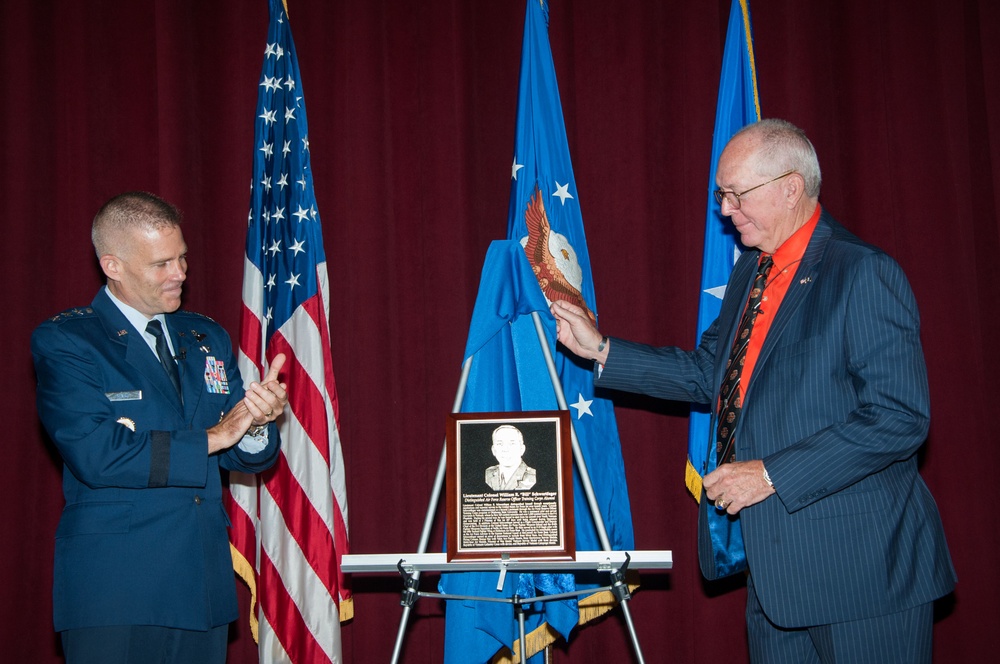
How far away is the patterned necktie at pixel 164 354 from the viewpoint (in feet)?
8.98

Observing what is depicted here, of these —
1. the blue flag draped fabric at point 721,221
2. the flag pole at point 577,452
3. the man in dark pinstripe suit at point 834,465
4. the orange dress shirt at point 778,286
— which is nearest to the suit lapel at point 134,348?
the flag pole at point 577,452

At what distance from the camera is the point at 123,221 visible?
8.89ft

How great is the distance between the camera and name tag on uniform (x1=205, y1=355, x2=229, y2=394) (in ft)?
9.32

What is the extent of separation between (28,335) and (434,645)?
8.09 feet

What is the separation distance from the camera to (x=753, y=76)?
371 centimetres

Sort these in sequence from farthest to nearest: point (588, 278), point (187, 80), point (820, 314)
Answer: point (187, 80) → point (588, 278) → point (820, 314)

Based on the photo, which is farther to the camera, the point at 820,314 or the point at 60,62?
the point at 60,62

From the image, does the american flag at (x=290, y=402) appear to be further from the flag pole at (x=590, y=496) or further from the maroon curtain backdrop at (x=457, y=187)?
the flag pole at (x=590, y=496)

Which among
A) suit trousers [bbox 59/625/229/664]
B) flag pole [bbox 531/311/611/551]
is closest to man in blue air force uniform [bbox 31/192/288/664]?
suit trousers [bbox 59/625/229/664]

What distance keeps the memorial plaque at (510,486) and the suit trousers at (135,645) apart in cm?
87

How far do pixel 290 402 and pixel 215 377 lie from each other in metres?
0.93

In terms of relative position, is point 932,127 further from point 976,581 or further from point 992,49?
point 976,581

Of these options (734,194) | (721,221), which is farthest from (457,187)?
(734,194)

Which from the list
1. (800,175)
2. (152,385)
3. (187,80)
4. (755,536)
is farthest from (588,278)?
(187,80)
